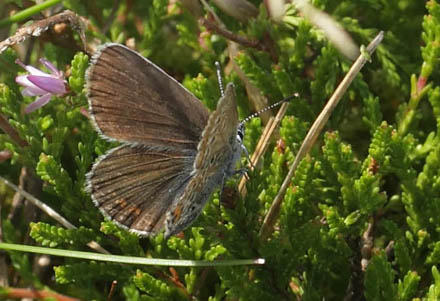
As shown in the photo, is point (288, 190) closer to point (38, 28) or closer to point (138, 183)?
point (138, 183)

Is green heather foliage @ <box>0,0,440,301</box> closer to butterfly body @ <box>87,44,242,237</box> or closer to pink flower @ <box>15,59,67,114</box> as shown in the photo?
pink flower @ <box>15,59,67,114</box>

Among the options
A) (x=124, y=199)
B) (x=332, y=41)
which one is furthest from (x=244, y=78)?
(x=124, y=199)

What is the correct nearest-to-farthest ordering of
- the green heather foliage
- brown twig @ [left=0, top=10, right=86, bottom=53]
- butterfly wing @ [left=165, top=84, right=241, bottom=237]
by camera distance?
butterfly wing @ [left=165, top=84, right=241, bottom=237], the green heather foliage, brown twig @ [left=0, top=10, right=86, bottom=53]

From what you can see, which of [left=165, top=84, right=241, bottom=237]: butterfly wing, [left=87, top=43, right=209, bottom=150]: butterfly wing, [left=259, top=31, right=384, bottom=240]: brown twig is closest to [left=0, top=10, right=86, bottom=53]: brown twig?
[left=87, top=43, right=209, bottom=150]: butterfly wing

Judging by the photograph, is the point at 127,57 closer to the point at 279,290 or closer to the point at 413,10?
the point at 279,290

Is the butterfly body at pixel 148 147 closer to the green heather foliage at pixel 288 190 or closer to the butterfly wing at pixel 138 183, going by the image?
the butterfly wing at pixel 138 183

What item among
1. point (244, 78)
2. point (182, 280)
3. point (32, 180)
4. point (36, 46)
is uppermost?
point (36, 46)

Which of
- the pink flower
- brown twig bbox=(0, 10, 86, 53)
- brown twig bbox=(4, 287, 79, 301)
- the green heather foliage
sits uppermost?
brown twig bbox=(0, 10, 86, 53)
